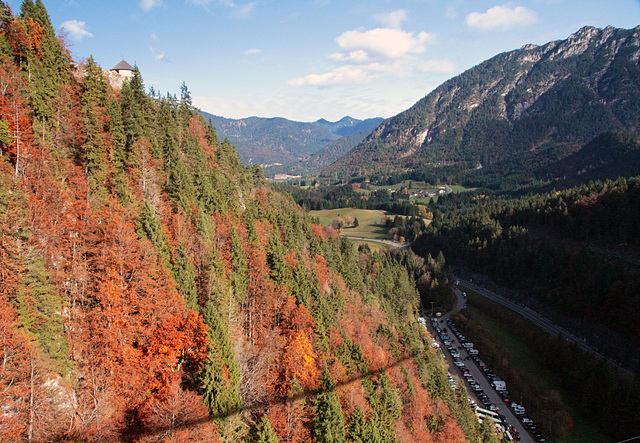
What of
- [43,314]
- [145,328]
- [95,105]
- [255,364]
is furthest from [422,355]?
[95,105]

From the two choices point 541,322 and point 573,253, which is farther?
point 573,253

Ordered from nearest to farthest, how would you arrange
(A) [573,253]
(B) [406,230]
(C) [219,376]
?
(C) [219,376], (A) [573,253], (B) [406,230]

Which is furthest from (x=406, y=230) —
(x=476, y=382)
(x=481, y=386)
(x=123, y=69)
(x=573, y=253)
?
(x=123, y=69)

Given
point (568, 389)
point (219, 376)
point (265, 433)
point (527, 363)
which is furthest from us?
point (527, 363)

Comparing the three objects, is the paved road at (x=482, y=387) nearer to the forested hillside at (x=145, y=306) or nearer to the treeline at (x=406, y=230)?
the forested hillside at (x=145, y=306)

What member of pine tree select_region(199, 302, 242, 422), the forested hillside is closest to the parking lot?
the forested hillside

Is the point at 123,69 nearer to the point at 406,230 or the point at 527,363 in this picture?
the point at 527,363
